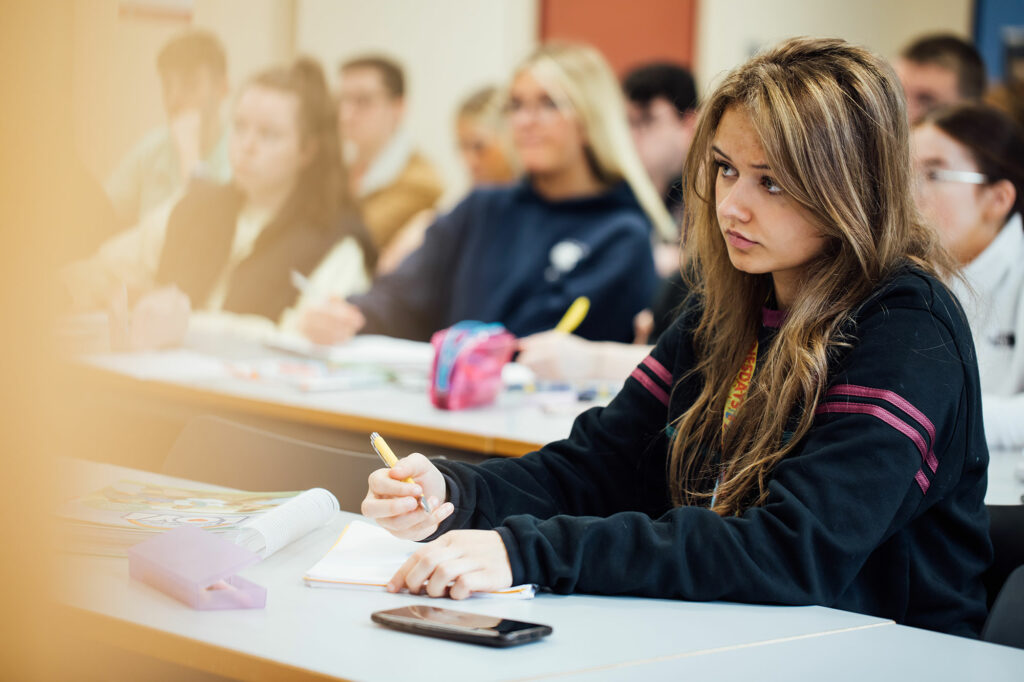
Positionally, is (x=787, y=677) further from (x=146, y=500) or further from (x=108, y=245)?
(x=108, y=245)

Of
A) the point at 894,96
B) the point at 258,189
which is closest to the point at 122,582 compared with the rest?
the point at 894,96

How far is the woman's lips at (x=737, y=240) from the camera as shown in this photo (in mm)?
1203

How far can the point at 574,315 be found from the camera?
264 centimetres

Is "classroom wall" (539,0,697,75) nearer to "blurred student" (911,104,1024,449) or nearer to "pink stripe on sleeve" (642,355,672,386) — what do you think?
"blurred student" (911,104,1024,449)

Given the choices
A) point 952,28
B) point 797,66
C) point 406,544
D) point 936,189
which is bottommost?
point 406,544

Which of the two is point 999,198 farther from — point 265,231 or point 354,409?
point 265,231

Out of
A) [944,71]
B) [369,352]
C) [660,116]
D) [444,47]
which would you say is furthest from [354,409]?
[444,47]

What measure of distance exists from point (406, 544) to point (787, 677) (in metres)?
0.44

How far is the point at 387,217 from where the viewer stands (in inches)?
181

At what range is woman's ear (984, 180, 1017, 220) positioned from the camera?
2150 millimetres

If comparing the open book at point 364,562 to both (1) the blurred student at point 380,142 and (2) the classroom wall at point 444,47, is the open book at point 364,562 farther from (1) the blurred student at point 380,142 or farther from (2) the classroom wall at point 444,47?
(2) the classroom wall at point 444,47

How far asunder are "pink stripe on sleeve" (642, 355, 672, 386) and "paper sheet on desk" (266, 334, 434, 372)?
0.97 metres

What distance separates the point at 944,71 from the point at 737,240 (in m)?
2.96

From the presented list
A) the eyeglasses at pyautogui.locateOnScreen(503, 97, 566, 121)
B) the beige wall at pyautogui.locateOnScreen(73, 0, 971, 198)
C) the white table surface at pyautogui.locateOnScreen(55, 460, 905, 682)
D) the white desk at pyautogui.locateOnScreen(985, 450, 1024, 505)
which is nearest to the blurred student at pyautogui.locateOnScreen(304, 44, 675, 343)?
the eyeglasses at pyautogui.locateOnScreen(503, 97, 566, 121)
